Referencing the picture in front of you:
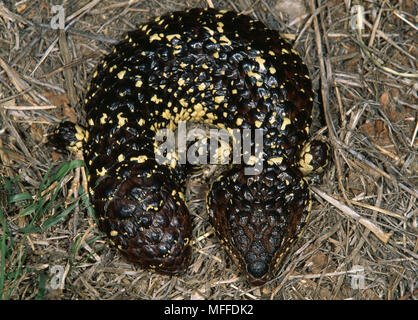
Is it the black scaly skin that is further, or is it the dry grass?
the dry grass

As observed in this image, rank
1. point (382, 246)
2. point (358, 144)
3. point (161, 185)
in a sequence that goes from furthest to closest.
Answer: point (358, 144), point (382, 246), point (161, 185)

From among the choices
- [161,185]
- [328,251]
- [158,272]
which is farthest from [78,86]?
[328,251]

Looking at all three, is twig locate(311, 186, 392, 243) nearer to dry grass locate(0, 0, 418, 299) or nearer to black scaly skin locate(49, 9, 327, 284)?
dry grass locate(0, 0, 418, 299)

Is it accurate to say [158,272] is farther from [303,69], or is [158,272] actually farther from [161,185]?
[303,69]

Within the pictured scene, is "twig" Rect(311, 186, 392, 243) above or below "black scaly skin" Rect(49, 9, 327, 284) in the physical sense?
below

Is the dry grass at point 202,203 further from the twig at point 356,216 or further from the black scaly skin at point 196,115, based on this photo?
the black scaly skin at point 196,115

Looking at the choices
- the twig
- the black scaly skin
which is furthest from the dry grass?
the black scaly skin

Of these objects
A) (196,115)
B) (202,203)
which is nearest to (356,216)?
(202,203)
